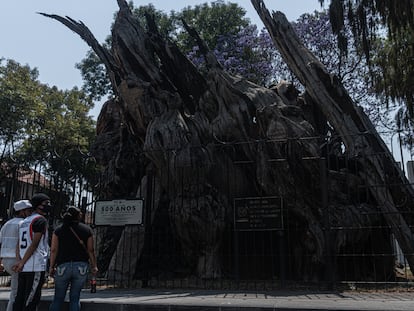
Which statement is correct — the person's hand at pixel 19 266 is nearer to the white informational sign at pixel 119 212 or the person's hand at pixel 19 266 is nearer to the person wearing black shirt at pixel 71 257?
the person wearing black shirt at pixel 71 257

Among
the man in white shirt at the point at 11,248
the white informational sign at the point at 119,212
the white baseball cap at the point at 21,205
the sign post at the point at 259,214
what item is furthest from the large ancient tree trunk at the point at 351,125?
the man in white shirt at the point at 11,248

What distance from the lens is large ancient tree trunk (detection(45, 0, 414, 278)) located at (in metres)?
9.53

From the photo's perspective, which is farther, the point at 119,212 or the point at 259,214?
the point at 119,212

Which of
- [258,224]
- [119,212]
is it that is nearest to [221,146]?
[258,224]

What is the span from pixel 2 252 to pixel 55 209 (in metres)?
4.59

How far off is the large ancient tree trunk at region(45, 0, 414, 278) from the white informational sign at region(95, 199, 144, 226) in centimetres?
53

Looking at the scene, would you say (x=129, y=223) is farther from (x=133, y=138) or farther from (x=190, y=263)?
(x=133, y=138)

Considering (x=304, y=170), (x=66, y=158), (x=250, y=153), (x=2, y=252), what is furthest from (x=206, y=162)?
(x=2, y=252)

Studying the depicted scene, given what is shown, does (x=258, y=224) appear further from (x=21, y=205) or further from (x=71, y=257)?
(x=21, y=205)

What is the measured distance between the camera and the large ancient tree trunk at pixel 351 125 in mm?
9875

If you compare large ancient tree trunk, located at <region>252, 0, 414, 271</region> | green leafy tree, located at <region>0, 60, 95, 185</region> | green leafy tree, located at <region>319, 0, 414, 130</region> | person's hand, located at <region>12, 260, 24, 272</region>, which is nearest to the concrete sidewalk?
person's hand, located at <region>12, 260, 24, 272</region>

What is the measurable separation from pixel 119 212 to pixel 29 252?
3893 millimetres

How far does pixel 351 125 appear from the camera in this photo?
11.2m

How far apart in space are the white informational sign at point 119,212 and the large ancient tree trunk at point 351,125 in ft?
16.1
